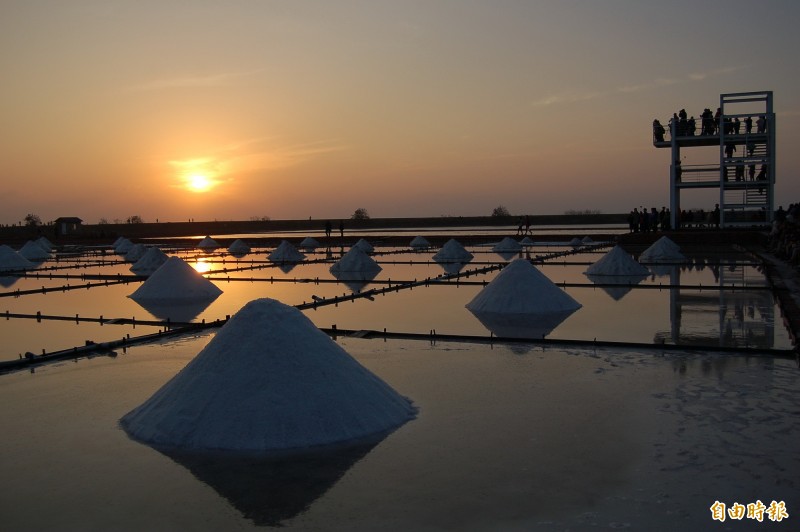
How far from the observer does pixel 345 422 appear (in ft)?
16.3

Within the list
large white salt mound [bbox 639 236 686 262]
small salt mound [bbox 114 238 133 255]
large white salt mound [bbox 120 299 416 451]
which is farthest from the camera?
small salt mound [bbox 114 238 133 255]

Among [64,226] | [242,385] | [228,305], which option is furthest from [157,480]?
[64,226]

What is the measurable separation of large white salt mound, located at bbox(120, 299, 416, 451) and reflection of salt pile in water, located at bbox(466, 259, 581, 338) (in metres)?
4.52

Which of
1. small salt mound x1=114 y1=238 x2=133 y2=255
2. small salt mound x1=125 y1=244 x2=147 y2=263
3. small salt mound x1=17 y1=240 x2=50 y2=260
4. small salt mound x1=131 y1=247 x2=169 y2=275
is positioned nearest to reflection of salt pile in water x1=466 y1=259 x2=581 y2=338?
small salt mound x1=131 y1=247 x2=169 y2=275

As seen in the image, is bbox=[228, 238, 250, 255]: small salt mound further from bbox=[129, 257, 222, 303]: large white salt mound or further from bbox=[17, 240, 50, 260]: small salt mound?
bbox=[129, 257, 222, 303]: large white salt mound

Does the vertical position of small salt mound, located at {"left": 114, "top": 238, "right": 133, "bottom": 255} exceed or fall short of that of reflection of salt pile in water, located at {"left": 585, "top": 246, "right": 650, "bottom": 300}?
it exceeds it

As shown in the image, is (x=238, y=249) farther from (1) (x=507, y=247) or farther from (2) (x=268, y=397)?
(2) (x=268, y=397)

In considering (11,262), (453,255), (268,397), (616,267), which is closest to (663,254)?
(616,267)

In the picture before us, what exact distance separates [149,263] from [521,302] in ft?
43.6

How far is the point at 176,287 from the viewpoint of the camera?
1370 centimetres

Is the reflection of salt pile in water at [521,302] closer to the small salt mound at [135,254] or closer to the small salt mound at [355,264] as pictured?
the small salt mound at [355,264]

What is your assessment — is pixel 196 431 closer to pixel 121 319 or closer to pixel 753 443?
pixel 753 443

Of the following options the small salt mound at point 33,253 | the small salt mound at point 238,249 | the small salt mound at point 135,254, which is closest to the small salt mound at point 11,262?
the small salt mound at point 135,254

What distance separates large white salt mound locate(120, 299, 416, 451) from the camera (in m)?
4.78
